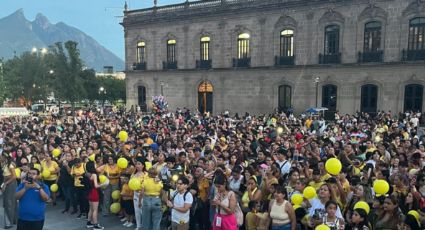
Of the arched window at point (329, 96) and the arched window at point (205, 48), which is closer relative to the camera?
the arched window at point (329, 96)

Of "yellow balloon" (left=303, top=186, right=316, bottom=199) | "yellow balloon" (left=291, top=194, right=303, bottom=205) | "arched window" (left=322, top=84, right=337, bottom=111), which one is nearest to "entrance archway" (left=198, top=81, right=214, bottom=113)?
"arched window" (left=322, top=84, right=337, bottom=111)

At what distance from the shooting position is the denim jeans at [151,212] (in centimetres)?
780

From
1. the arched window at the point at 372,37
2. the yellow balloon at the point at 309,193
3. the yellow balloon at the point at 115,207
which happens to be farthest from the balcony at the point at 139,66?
the yellow balloon at the point at 309,193

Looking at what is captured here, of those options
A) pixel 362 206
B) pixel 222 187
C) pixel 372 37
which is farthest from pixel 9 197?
pixel 372 37

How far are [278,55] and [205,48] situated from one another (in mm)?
7234

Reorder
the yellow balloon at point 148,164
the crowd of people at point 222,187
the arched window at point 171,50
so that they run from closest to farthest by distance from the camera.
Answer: the crowd of people at point 222,187
the yellow balloon at point 148,164
the arched window at point 171,50

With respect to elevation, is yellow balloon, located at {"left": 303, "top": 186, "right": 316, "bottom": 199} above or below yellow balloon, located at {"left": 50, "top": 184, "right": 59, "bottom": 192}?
above

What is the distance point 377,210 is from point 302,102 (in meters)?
24.4

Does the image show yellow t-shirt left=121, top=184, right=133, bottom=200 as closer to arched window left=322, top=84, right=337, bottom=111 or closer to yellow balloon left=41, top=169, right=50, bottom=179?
yellow balloon left=41, top=169, right=50, bottom=179

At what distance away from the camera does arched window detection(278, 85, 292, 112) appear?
30594mm

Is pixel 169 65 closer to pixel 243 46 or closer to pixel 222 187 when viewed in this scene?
pixel 243 46

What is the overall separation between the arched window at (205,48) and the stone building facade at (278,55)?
92 millimetres

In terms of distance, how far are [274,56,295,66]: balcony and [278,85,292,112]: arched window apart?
6.23 ft

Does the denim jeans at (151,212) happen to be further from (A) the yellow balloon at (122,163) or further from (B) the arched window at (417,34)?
(B) the arched window at (417,34)
